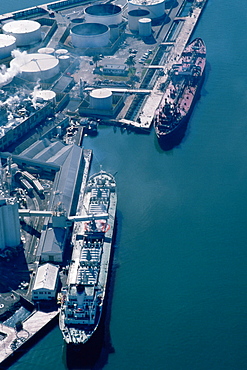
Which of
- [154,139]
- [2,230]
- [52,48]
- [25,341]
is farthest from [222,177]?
[52,48]

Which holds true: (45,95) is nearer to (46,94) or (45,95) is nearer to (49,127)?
(46,94)

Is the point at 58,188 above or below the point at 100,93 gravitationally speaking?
above

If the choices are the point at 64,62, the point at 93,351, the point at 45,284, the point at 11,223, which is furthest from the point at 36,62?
the point at 93,351

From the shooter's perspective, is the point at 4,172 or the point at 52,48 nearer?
the point at 4,172

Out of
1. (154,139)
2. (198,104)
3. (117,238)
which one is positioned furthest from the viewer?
(198,104)

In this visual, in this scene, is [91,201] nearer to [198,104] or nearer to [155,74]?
[198,104]

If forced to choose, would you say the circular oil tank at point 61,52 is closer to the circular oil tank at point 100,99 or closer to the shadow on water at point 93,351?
the circular oil tank at point 100,99
